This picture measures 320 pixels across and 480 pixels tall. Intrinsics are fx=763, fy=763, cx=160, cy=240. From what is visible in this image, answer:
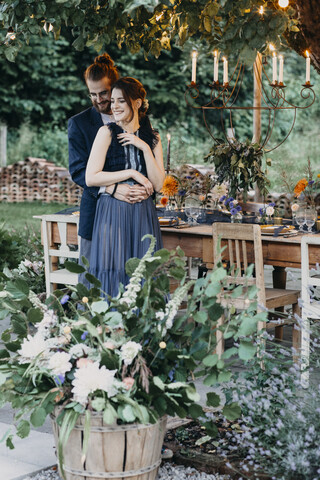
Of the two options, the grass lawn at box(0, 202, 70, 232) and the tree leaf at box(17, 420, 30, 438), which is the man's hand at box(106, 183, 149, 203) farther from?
the grass lawn at box(0, 202, 70, 232)

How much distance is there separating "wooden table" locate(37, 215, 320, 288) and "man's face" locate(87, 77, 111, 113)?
1100mm

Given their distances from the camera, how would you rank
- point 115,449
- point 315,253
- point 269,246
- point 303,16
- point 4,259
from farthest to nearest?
point 4,259 → point 269,246 → point 315,253 → point 303,16 → point 115,449

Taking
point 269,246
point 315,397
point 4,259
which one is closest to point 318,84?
point 4,259

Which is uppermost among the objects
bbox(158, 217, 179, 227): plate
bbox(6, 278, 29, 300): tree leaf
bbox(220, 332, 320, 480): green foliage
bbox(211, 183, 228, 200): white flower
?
bbox(211, 183, 228, 200): white flower

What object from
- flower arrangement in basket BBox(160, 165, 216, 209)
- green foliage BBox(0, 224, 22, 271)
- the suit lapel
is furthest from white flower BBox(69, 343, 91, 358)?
green foliage BBox(0, 224, 22, 271)

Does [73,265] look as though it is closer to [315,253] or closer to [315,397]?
[315,397]

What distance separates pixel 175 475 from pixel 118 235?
143 cm

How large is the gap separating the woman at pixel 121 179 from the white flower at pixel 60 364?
1375 millimetres

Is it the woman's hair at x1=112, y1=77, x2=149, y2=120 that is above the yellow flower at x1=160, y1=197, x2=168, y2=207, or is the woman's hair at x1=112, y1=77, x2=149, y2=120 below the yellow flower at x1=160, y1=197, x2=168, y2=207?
above

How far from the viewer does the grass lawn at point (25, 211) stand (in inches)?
498

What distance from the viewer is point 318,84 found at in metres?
18.0

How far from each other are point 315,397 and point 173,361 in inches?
24.4

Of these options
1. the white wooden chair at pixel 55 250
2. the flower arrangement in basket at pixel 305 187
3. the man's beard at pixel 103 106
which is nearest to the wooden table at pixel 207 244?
the white wooden chair at pixel 55 250

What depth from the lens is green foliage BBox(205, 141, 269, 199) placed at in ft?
18.0
